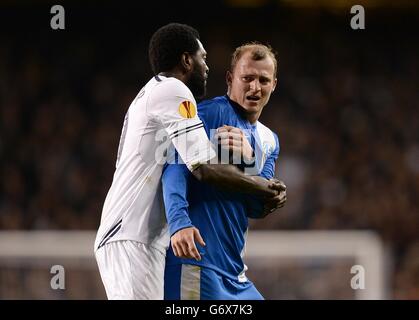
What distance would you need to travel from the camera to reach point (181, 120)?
143 inches

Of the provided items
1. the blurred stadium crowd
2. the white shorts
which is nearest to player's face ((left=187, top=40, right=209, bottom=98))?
the white shorts

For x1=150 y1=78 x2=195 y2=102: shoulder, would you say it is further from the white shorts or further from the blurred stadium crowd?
the blurred stadium crowd

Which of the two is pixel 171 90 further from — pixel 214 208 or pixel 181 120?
pixel 214 208

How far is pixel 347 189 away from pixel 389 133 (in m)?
1.20

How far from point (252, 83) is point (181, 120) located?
48 cm

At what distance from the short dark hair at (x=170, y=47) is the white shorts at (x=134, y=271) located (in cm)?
84

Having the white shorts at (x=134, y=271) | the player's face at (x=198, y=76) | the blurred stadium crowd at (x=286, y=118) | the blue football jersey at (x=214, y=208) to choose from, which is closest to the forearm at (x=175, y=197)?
the blue football jersey at (x=214, y=208)

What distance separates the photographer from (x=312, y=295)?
6625 mm

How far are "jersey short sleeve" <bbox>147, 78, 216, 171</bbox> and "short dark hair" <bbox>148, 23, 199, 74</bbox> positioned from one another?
19 cm

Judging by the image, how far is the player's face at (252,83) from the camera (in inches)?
155

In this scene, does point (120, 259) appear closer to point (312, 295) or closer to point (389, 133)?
point (312, 295)

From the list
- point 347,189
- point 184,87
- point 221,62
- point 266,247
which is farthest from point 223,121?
point 221,62

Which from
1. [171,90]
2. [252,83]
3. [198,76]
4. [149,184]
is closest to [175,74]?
[198,76]

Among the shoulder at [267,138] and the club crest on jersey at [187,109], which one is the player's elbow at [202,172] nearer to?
the club crest on jersey at [187,109]
